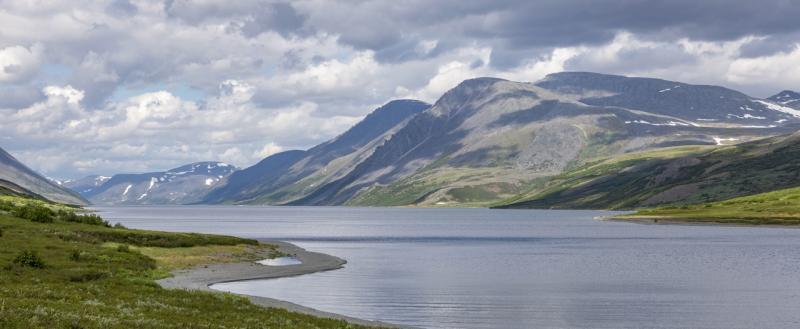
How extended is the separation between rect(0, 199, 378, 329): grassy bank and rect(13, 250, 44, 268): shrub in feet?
0.28

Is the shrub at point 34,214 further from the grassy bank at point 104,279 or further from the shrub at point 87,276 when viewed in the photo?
the shrub at point 87,276

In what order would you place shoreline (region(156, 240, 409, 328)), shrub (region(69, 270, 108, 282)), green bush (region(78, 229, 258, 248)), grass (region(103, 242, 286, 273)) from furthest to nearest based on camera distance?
green bush (region(78, 229, 258, 248))
grass (region(103, 242, 286, 273))
shrub (region(69, 270, 108, 282))
shoreline (region(156, 240, 409, 328))

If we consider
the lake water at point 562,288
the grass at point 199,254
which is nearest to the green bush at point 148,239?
the grass at point 199,254

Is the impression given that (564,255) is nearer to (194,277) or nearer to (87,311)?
(194,277)

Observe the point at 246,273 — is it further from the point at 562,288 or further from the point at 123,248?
the point at 562,288

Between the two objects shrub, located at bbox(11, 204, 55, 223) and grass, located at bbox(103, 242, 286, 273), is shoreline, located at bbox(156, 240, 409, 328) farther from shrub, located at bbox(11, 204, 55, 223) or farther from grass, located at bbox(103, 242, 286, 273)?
shrub, located at bbox(11, 204, 55, 223)

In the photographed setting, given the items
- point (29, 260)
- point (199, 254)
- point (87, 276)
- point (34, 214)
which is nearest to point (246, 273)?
point (199, 254)

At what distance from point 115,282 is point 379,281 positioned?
3243 centimetres

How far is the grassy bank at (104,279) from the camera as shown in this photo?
38.5 m

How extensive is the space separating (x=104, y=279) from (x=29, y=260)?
8.59 meters

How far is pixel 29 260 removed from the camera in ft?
226

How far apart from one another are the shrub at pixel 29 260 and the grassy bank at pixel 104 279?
86mm

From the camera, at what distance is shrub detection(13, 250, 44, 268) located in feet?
224

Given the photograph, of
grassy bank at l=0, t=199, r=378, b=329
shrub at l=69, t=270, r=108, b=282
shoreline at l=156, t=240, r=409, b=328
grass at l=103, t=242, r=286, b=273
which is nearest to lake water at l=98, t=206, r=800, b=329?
shoreline at l=156, t=240, r=409, b=328
